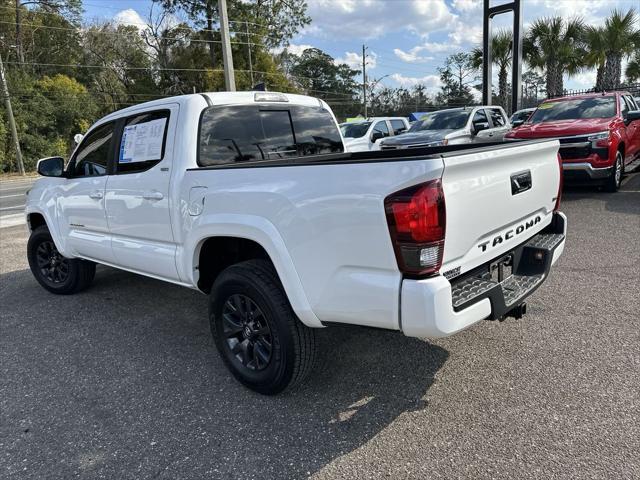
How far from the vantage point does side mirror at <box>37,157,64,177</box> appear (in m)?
4.71

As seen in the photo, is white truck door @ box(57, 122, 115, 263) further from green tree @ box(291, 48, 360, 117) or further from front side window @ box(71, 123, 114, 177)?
green tree @ box(291, 48, 360, 117)

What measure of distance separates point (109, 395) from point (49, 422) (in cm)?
37

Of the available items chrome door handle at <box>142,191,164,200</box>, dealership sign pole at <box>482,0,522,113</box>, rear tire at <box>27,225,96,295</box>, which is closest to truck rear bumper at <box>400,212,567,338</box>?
chrome door handle at <box>142,191,164,200</box>

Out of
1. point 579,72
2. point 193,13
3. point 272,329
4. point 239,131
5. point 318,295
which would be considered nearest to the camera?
point 318,295

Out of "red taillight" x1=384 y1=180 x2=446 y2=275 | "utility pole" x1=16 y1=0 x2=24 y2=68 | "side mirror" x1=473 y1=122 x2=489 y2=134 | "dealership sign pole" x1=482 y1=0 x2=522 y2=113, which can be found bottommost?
"red taillight" x1=384 y1=180 x2=446 y2=275

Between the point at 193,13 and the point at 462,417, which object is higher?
the point at 193,13

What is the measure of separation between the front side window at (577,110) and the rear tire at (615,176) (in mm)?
859

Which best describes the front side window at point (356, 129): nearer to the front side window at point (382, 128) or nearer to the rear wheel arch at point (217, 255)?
the front side window at point (382, 128)

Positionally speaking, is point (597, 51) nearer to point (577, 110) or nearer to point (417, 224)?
point (577, 110)

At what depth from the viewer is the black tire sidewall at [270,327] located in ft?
9.16

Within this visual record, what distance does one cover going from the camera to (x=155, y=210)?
11.8ft

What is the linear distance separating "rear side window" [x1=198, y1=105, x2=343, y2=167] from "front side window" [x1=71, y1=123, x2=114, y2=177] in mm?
1248

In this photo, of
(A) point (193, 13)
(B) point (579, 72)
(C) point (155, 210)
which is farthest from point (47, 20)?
(C) point (155, 210)

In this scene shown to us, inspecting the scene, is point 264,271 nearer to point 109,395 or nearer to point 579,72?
point 109,395
